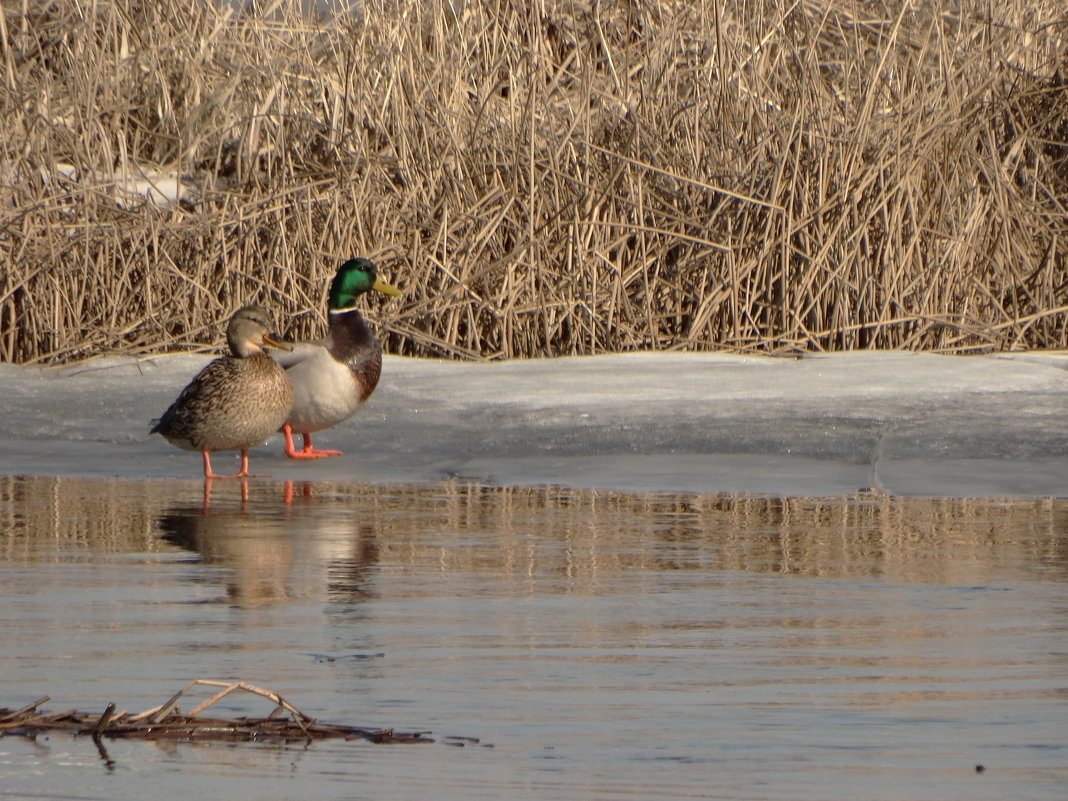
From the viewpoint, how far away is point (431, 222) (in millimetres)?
11320

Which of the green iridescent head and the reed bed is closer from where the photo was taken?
the green iridescent head

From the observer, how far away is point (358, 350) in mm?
8383

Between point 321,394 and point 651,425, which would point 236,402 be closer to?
point 321,394

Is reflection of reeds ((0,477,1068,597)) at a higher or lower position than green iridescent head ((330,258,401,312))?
lower

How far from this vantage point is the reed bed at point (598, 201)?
11.0m

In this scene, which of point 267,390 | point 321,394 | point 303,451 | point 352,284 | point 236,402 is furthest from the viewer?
point 352,284

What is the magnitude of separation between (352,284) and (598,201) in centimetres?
246

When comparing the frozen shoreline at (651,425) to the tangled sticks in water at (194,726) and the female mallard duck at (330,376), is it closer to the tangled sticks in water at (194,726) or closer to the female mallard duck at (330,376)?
the female mallard duck at (330,376)

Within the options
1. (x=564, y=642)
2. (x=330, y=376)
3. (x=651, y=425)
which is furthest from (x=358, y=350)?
(x=564, y=642)

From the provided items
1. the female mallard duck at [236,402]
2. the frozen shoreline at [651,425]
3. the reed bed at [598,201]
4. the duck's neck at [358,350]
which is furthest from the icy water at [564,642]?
the reed bed at [598,201]

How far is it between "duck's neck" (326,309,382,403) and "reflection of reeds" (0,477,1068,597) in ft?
3.82

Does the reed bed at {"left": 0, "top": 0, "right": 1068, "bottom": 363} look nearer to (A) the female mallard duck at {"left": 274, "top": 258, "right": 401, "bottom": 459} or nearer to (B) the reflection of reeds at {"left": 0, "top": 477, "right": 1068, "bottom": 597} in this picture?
(A) the female mallard duck at {"left": 274, "top": 258, "right": 401, "bottom": 459}

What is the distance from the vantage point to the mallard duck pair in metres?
7.49

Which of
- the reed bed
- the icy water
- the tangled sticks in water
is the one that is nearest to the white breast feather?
the icy water
